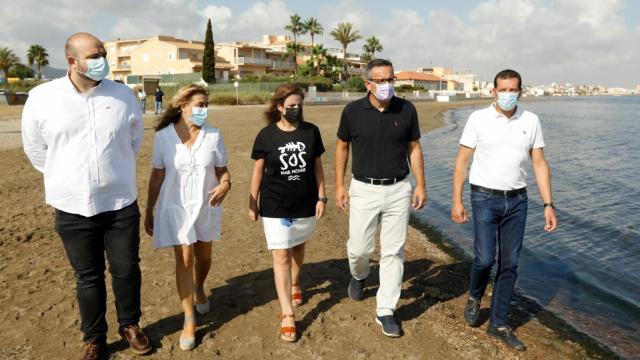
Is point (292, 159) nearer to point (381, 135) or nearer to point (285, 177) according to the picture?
point (285, 177)

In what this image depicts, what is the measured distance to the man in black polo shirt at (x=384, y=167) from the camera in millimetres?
Result: 4141

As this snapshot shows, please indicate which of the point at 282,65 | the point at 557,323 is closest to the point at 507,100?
the point at 557,323

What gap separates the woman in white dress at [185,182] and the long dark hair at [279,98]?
490mm

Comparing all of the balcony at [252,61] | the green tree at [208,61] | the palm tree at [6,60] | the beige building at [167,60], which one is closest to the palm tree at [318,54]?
the balcony at [252,61]

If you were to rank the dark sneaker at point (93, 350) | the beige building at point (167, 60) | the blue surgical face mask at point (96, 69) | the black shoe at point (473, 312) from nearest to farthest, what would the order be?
1. the blue surgical face mask at point (96, 69)
2. the dark sneaker at point (93, 350)
3. the black shoe at point (473, 312)
4. the beige building at point (167, 60)

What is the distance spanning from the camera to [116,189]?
3.51 m

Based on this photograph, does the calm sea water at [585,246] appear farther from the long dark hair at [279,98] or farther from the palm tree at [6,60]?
the palm tree at [6,60]

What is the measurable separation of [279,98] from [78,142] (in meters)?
1.52

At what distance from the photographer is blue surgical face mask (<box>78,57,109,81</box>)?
10.7 ft

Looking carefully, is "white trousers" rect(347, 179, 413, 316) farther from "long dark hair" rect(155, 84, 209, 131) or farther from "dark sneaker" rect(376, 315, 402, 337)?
"long dark hair" rect(155, 84, 209, 131)

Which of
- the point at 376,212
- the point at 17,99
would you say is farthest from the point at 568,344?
the point at 17,99

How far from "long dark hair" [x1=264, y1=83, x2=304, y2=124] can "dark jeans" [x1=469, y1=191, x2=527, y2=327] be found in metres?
1.70

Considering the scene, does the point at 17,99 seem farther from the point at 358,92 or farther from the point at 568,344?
the point at 568,344

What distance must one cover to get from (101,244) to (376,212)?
2204mm
